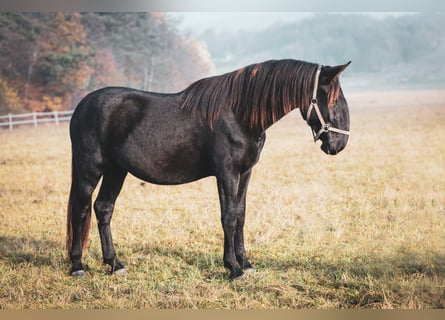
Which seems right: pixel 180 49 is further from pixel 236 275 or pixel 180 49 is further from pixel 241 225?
pixel 236 275

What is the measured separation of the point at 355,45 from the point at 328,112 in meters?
2.80

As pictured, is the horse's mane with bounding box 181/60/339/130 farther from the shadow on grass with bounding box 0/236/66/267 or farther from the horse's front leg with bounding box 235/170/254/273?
the shadow on grass with bounding box 0/236/66/267

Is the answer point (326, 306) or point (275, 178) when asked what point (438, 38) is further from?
→ point (326, 306)

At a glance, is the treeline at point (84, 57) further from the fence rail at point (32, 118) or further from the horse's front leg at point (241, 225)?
the horse's front leg at point (241, 225)

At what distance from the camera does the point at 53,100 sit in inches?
230

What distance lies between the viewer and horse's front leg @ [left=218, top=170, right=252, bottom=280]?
333cm

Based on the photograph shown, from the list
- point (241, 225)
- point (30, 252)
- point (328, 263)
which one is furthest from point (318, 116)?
point (30, 252)

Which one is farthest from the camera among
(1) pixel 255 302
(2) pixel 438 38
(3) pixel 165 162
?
(2) pixel 438 38

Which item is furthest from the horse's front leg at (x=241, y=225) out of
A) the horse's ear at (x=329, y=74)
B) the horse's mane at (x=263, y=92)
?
the horse's ear at (x=329, y=74)

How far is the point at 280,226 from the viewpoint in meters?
4.49

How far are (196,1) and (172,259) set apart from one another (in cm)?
255

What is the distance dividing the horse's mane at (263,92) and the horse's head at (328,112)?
0.03 meters

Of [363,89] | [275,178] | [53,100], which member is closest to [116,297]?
[275,178]

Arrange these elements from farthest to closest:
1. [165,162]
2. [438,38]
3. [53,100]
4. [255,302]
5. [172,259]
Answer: [53,100] < [438,38] < [172,259] < [165,162] < [255,302]
